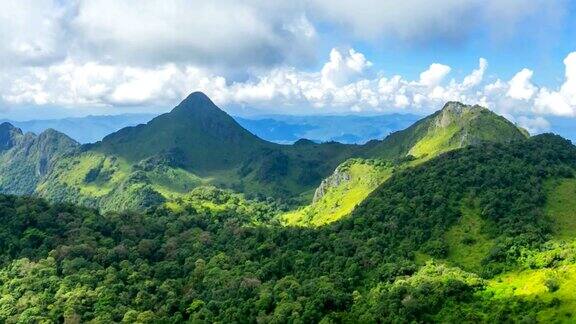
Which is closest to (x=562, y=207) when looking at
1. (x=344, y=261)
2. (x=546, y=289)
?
(x=546, y=289)

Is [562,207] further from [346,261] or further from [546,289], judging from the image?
[346,261]

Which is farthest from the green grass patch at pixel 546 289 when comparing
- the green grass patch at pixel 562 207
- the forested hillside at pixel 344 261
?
the green grass patch at pixel 562 207

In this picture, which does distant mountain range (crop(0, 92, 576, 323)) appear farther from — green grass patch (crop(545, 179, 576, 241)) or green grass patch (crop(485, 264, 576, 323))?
green grass patch (crop(545, 179, 576, 241))

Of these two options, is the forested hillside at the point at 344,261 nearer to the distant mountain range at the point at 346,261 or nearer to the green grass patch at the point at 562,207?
the distant mountain range at the point at 346,261

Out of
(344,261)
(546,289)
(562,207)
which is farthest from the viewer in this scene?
(562,207)

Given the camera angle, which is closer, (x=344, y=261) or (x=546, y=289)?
(x=546, y=289)

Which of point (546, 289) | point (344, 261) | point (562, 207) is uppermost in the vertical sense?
point (562, 207)

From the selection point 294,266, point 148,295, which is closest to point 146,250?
point 148,295

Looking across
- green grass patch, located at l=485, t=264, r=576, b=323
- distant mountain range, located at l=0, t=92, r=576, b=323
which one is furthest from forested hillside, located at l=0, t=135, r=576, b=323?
distant mountain range, located at l=0, t=92, r=576, b=323
